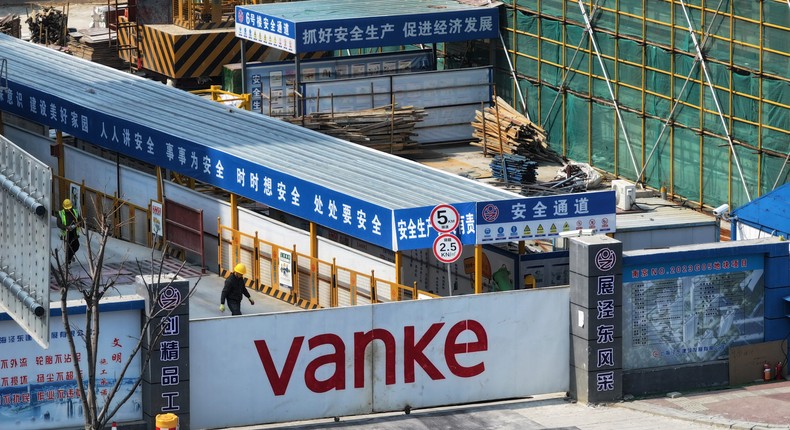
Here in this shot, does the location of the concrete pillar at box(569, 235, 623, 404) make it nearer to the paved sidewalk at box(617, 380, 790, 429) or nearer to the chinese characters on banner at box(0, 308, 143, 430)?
the paved sidewalk at box(617, 380, 790, 429)

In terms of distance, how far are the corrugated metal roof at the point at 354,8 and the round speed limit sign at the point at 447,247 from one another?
64.1ft

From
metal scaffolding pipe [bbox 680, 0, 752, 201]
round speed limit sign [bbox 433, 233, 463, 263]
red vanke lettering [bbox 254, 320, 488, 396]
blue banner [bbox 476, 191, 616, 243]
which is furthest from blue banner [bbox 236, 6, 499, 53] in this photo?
red vanke lettering [bbox 254, 320, 488, 396]

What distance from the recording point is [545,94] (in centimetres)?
4438

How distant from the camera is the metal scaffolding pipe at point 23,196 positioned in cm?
1573

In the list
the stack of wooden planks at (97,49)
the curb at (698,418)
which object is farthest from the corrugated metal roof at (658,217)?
the stack of wooden planks at (97,49)

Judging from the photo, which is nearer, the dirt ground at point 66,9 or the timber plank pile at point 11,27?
the timber plank pile at point 11,27

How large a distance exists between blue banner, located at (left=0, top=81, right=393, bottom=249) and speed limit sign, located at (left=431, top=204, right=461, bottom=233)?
4.79 feet

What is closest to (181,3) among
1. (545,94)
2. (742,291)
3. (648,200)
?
(545,94)

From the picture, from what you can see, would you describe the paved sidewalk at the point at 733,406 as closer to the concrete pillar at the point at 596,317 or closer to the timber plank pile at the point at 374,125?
the concrete pillar at the point at 596,317

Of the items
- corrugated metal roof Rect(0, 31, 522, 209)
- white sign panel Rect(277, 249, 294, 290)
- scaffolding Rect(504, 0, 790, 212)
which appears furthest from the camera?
scaffolding Rect(504, 0, 790, 212)

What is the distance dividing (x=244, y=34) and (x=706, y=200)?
14966 mm

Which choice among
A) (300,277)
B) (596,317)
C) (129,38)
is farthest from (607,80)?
(129,38)

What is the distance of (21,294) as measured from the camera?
16.4 meters

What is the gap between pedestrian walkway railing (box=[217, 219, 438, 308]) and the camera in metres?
28.7
